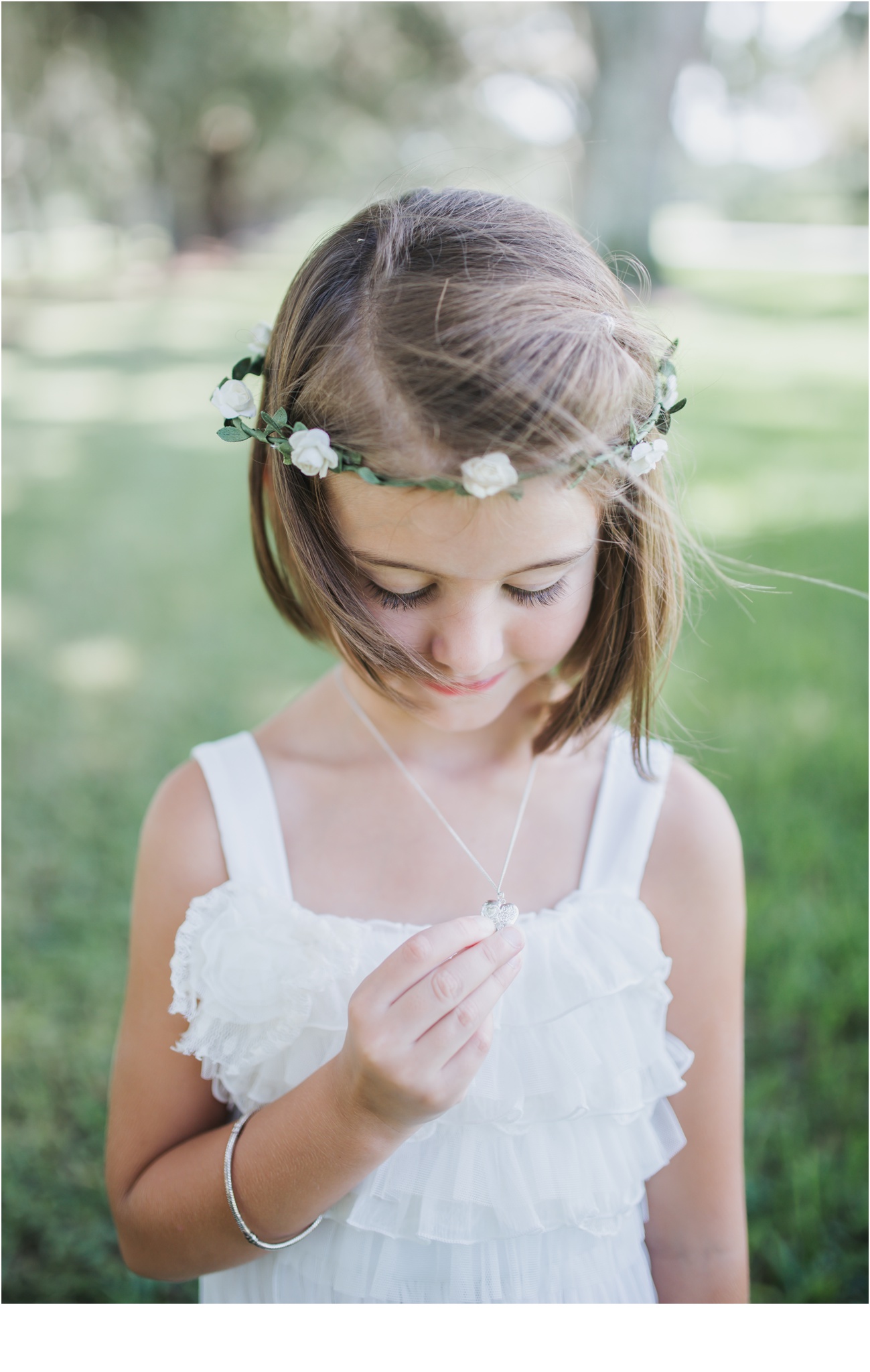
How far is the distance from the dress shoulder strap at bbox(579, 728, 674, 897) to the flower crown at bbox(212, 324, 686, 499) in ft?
1.75

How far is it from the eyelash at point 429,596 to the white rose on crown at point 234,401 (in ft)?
1.07

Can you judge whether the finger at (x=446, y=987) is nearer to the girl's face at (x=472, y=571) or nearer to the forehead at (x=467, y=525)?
the girl's face at (x=472, y=571)

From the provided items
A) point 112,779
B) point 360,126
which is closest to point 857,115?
point 360,126

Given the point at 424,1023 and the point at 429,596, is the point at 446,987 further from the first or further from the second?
the point at 429,596

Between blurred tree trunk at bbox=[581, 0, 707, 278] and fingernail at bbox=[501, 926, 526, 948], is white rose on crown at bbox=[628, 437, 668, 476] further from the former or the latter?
blurred tree trunk at bbox=[581, 0, 707, 278]

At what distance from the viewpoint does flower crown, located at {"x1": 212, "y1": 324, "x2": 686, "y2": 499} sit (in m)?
1.17

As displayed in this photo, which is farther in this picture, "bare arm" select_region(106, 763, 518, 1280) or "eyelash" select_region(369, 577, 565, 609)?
"eyelash" select_region(369, 577, 565, 609)

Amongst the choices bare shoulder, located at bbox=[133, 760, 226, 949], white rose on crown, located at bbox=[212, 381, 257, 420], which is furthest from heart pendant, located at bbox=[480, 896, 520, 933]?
white rose on crown, located at bbox=[212, 381, 257, 420]

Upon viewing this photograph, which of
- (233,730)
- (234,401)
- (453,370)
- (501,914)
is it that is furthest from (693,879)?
(233,730)

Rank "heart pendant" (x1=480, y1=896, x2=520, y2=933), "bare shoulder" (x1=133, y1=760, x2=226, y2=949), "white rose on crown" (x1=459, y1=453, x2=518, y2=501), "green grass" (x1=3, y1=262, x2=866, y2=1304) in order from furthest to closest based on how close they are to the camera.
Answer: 1. "green grass" (x1=3, y1=262, x2=866, y2=1304)
2. "bare shoulder" (x1=133, y1=760, x2=226, y2=949)
3. "heart pendant" (x1=480, y1=896, x2=520, y2=933)
4. "white rose on crown" (x1=459, y1=453, x2=518, y2=501)

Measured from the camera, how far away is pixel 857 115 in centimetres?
1538

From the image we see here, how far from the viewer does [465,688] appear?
55.9 inches

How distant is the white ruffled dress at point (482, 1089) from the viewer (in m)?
1.43

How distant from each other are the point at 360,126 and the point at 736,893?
82.4ft
